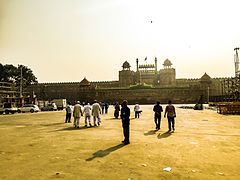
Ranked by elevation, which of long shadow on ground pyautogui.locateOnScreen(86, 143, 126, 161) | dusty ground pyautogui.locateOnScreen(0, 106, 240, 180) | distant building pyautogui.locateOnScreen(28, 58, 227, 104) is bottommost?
dusty ground pyautogui.locateOnScreen(0, 106, 240, 180)

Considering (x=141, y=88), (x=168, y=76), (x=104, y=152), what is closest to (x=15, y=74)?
(x=141, y=88)

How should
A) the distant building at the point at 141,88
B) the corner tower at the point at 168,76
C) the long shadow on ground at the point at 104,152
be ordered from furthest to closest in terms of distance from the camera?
the corner tower at the point at 168,76, the distant building at the point at 141,88, the long shadow on ground at the point at 104,152

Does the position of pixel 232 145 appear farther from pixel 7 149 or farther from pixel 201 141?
pixel 7 149

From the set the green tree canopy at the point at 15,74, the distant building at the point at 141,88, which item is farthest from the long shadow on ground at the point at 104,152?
the green tree canopy at the point at 15,74

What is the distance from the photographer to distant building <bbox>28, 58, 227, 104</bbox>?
221 ft

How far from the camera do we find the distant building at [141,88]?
221 ft

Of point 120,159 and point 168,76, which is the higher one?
point 168,76

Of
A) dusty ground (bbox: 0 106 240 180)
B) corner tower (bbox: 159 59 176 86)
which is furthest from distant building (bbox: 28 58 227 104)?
dusty ground (bbox: 0 106 240 180)

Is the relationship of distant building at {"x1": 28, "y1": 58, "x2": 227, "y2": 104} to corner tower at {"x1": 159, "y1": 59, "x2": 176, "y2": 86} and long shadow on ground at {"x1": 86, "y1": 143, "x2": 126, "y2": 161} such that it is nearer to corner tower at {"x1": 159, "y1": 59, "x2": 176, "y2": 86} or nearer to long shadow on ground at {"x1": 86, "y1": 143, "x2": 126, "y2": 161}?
corner tower at {"x1": 159, "y1": 59, "x2": 176, "y2": 86}

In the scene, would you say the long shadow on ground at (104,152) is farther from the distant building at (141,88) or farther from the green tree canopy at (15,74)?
the green tree canopy at (15,74)

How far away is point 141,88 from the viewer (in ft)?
229

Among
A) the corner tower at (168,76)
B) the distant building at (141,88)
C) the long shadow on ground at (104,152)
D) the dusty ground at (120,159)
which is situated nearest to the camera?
the dusty ground at (120,159)

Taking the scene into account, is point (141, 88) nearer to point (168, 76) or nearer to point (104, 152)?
point (168, 76)

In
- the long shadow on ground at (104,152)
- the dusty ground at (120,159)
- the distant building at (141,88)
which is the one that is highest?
the distant building at (141,88)
